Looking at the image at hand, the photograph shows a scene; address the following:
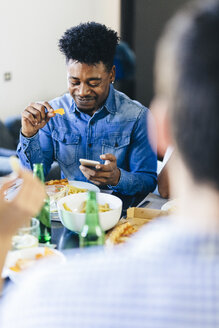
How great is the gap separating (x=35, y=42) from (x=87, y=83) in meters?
2.83

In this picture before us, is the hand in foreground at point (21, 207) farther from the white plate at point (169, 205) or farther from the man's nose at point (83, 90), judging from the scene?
the man's nose at point (83, 90)

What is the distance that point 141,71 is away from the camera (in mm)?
4953

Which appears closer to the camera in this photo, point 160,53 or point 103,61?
point 160,53

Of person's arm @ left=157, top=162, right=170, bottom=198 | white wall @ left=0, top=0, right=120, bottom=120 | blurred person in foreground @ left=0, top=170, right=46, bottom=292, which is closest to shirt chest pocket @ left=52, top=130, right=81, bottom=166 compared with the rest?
person's arm @ left=157, top=162, right=170, bottom=198

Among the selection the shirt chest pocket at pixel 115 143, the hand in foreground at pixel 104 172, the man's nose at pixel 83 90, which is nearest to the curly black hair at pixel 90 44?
the man's nose at pixel 83 90

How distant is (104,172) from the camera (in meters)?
1.71

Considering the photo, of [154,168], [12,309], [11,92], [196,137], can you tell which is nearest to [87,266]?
[12,309]

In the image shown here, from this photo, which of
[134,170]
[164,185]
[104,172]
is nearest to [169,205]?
[164,185]

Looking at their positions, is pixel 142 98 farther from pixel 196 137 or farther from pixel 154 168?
pixel 196 137

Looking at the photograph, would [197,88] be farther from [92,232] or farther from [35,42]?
[35,42]

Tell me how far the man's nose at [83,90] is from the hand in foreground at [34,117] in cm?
17

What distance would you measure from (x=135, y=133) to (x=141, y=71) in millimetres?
3012

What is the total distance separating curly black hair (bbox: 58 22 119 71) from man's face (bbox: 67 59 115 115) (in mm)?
30

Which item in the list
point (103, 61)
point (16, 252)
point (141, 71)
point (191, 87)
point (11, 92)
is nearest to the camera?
point (191, 87)
